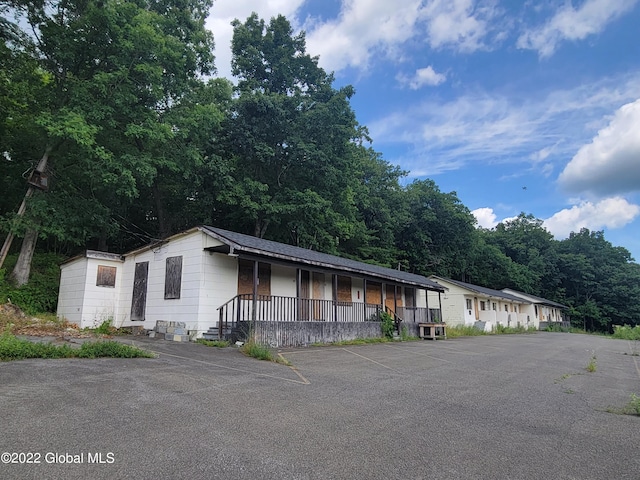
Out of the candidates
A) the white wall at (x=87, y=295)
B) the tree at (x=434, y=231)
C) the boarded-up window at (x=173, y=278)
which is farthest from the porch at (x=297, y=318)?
the tree at (x=434, y=231)

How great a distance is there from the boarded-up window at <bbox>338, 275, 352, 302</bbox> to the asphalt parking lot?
10.5 meters

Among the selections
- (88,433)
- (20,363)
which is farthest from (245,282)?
(88,433)

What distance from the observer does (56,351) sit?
26.6 ft

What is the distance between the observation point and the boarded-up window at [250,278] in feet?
48.2

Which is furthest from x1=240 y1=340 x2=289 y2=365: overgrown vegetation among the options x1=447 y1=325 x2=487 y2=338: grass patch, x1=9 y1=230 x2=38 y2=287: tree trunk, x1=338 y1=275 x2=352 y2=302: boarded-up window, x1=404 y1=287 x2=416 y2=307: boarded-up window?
x1=404 y1=287 x2=416 y2=307: boarded-up window

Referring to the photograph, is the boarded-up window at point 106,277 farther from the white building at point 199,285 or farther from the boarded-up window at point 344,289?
the boarded-up window at point 344,289

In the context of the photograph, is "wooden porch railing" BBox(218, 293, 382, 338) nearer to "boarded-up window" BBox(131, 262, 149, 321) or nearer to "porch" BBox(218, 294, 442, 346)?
"porch" BBox(218, 294, 442, 346)

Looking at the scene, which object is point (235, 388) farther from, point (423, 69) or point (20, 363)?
point (423, 69)

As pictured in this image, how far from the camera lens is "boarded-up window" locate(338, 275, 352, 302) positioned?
19.0 m

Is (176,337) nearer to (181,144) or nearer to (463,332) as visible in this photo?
(181,144)

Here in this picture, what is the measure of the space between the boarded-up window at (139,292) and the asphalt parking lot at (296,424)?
7048 millimetres

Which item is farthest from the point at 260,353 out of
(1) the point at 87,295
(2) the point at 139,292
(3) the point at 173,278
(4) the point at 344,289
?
(4) the point at 344,289

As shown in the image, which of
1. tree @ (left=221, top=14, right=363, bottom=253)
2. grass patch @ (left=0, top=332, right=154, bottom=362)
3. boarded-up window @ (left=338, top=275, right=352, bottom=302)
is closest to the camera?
grass patch @ (left=0, top=332, right=154, bottom=362)

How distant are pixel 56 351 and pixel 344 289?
12981 millimetres
